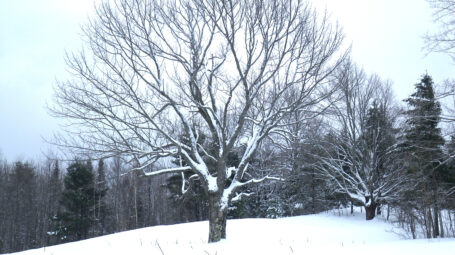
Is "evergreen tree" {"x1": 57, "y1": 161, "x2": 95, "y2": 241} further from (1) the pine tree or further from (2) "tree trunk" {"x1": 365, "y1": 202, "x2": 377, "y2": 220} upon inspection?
(1) the pine tree

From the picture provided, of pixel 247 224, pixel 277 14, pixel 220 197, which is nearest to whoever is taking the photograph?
pixel 277 14

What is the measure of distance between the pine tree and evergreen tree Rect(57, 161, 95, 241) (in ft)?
84.2

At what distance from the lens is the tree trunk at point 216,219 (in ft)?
29.0

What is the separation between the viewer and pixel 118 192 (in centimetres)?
3947

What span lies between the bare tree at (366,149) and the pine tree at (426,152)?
6.11 ft

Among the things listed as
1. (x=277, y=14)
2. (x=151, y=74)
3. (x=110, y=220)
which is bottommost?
(x=110, y=220)

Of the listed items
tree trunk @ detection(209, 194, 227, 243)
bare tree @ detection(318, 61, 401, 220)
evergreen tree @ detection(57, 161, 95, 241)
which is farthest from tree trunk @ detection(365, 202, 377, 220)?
evergreen tree @ detection(57, 161, 95, 241)

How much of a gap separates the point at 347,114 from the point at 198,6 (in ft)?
54.5

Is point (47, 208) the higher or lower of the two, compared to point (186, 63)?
lower

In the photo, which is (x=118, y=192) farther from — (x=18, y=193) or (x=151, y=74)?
(x=151, y=74)

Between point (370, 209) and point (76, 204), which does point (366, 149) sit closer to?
point (370, 209)

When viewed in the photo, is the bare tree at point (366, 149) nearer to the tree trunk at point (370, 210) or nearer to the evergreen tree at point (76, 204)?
the tree trunk at point (370, 210)

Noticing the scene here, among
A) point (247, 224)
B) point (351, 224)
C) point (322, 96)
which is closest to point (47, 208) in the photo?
point (247, 224)

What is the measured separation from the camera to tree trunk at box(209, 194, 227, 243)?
8852 millimetres
